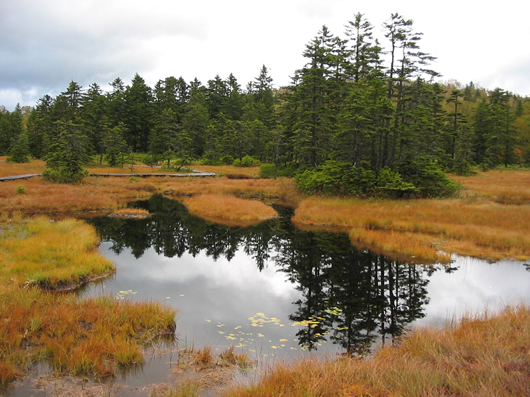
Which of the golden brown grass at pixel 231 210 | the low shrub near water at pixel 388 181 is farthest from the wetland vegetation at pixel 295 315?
the low shrub near water at pixel 388 181

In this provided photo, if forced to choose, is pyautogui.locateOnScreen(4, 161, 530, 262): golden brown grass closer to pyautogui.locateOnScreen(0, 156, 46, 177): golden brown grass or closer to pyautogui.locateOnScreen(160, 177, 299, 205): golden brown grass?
pyautogui.locateOnScreen(160, 177, 299, 205): golden brown grass

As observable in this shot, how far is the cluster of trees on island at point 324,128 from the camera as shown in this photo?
104 ft

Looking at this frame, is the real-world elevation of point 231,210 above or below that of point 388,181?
below

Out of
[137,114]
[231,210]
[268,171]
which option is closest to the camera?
[231,210]

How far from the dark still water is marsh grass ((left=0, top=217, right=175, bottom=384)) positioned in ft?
3.14

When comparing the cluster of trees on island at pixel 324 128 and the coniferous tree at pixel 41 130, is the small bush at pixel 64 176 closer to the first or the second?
the cluster of trees on island at pixel 324 128

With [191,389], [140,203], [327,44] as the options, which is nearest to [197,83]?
[327,44]

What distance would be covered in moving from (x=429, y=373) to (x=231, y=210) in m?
24.2

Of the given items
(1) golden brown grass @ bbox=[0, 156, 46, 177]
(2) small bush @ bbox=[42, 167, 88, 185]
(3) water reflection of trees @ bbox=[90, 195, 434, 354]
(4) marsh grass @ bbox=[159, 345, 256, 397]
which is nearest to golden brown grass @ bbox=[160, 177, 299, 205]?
(2) small bush @ bbox=[42, 167, 88, 185]

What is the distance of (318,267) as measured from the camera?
54.0 feet

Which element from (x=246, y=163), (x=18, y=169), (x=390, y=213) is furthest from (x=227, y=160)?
→ (x=390, y=213)

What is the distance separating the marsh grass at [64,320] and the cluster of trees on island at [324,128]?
24.3m

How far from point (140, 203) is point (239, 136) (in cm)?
4074

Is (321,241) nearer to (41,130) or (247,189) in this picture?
(247,189)
